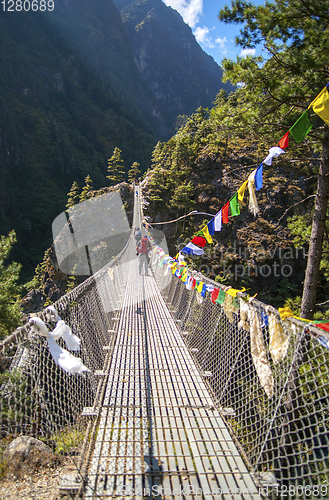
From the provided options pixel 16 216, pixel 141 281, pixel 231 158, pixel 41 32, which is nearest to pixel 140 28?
pixel 41 32

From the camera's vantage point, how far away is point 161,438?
2.38 m

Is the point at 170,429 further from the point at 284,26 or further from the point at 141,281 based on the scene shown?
the point at 141,281

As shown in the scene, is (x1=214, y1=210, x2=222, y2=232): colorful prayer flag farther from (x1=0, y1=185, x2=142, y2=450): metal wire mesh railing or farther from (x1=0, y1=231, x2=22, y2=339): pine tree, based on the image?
(x1=0, y1=231, x2=22, y2=339): pine tree

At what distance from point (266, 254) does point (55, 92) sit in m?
97.5

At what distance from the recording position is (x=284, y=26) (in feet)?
11.8

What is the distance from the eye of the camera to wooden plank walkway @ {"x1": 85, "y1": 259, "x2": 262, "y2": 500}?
76.4 inches

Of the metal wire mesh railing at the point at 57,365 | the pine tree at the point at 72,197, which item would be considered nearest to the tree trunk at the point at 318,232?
the metal wire mesh railing at the point at 57,365

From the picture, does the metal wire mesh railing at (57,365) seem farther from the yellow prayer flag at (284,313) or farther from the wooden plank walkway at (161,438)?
the yellow prayer flag at (284,313)

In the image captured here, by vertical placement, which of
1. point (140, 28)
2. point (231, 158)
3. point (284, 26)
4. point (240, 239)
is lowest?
point (240, 239)

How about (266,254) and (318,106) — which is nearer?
(318,106)

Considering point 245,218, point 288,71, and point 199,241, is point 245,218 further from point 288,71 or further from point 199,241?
point 288,71

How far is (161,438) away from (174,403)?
0.52m

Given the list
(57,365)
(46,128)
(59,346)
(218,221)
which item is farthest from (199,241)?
(46,128)

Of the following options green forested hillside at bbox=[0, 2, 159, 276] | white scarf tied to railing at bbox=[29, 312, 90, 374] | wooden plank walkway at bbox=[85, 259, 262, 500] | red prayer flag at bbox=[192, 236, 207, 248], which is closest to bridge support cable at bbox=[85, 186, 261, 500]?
wooden plank walkway at bbox=[85, 259, 262, 500]
